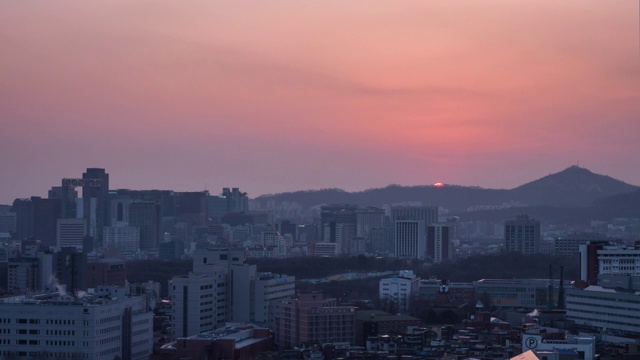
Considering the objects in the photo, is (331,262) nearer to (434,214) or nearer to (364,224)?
(364,224)

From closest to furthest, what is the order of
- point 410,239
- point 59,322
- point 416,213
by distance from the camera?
1. point 59,322
2. point 410,239
3. point 416,213

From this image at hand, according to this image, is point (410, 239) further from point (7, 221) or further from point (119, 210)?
point (7, 221)

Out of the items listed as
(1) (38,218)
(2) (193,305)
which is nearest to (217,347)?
(2) (193,305)

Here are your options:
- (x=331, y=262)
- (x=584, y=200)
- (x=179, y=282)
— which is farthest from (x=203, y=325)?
(x=584, y=200)

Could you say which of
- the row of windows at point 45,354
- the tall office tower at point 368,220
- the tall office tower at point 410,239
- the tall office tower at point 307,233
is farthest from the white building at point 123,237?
the row of windows at point 45,354

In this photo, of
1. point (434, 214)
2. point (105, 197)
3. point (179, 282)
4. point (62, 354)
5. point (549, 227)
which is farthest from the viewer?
point (549, 227)

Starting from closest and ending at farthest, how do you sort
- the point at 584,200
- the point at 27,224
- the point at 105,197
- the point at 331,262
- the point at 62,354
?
the point at 62,354 < the point at 331,262 < the point at 27,224 < the point at 105,197 < the point at 584,200
